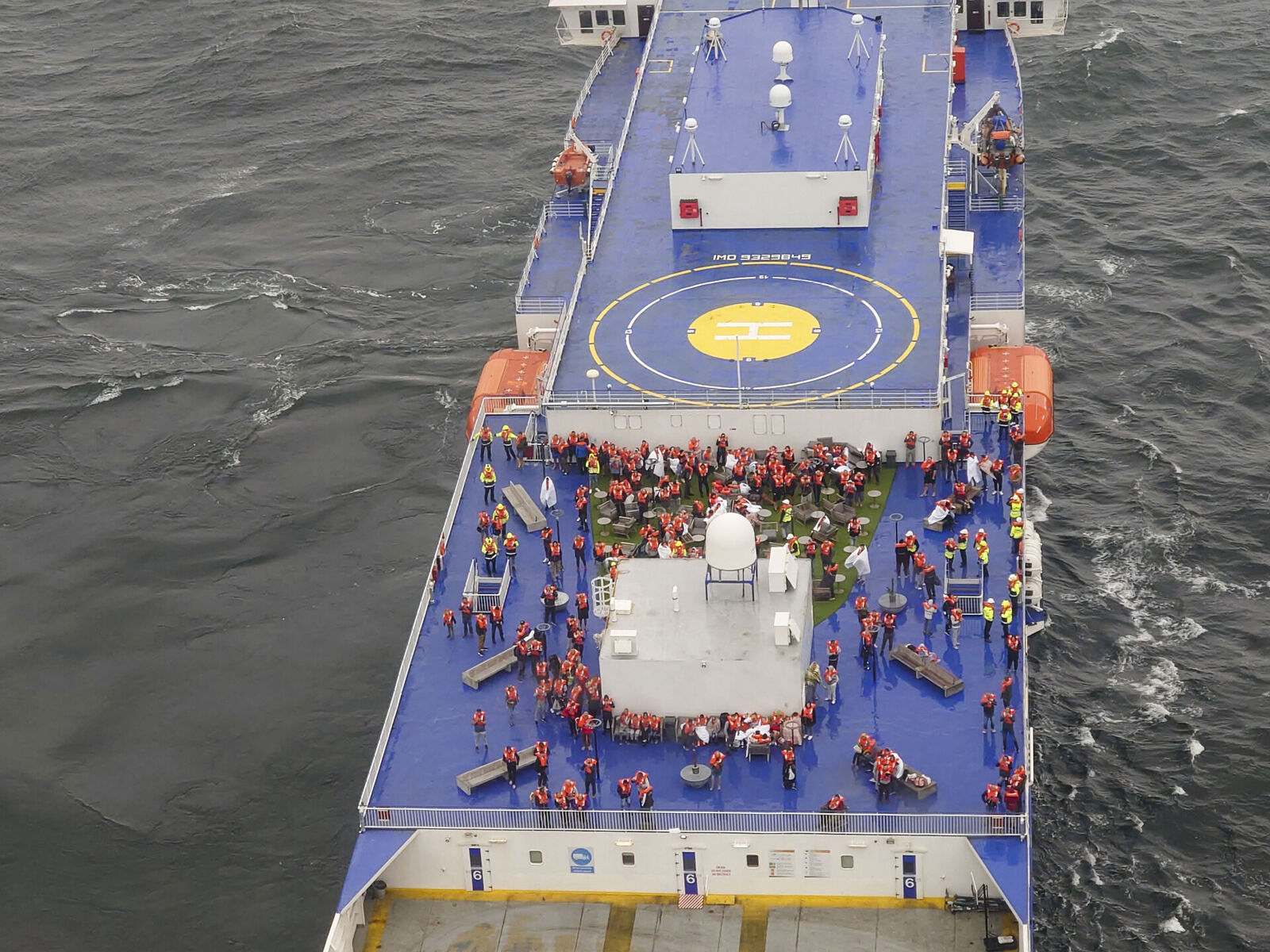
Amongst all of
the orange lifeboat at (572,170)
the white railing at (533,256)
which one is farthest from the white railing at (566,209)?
the orange lifeboat at (572,170)

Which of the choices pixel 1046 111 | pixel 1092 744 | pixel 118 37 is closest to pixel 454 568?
pixel 1092 744

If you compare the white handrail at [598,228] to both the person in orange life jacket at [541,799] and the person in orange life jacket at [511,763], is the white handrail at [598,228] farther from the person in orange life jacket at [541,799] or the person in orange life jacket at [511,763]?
the person in orange life jacket at [541,799]

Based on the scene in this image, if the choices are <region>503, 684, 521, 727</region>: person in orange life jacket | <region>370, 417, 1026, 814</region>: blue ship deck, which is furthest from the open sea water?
<region>503, 684, 521, 727</region>: person in orange life jacket

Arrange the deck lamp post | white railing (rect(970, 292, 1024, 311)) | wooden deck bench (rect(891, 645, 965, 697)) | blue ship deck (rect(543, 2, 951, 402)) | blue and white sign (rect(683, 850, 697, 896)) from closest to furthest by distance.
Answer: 1. blue and white sign (rect(683, 850, 697, 896))
2. wooden deck bench (rect(891, 645, 965, 697))
3. the deck lamp post
4. blue ship deck (rect(543, 2, 951, 402))
5. white railing (rect(970, 292, 1024, 311))

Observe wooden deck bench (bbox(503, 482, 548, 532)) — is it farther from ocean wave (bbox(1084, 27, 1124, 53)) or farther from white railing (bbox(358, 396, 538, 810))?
ocean wave (bbox(1084, 27, 1124, 53))

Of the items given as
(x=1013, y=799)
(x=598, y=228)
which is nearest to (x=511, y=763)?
(x=1013, y=799)
